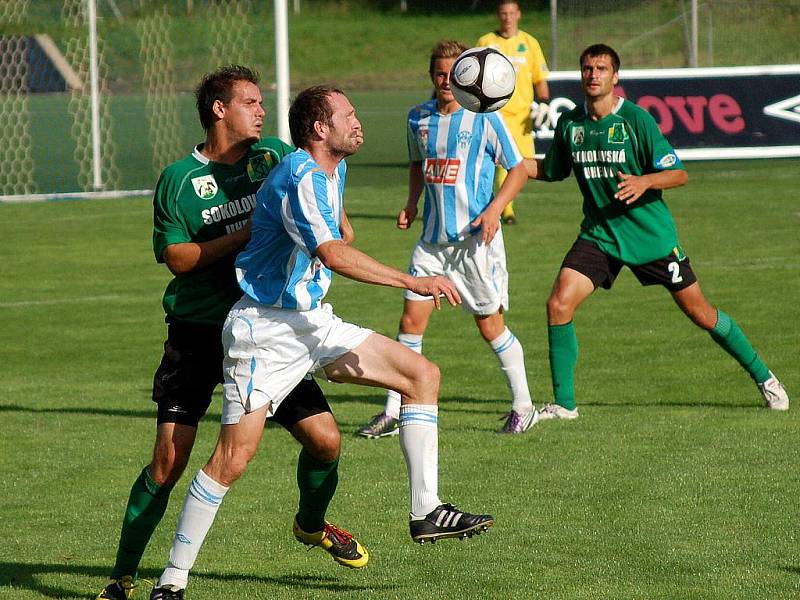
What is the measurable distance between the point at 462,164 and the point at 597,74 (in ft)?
3.11

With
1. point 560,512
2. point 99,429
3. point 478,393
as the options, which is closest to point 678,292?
point 478,393

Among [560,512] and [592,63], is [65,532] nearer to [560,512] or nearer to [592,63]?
[560,512]

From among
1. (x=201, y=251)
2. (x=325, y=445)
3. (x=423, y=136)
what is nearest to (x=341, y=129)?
(x=201, y=251)

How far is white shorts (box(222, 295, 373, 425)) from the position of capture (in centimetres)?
507

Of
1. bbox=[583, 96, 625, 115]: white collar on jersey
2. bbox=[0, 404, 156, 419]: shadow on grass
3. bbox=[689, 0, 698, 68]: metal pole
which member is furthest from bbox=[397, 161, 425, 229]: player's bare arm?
bbox=[689, 0, 698, 68]: metal pole

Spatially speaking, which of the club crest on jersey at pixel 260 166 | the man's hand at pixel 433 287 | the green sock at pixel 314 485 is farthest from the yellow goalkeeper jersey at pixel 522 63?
the man's hand at pixel 433 287

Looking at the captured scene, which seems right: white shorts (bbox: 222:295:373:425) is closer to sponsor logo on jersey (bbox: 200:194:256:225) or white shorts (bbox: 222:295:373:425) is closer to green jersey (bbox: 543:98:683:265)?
sponsor logo on jersey (bbox: 200:194:256:225)

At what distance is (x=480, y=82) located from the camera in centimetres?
758

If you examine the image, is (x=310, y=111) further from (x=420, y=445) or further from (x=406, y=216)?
(x=406, y=216)

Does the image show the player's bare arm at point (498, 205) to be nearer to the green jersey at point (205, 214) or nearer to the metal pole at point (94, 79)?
the green jersey at point (205, 214)

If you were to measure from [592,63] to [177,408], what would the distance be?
3.92 meters

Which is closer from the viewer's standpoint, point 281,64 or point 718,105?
point 281,64

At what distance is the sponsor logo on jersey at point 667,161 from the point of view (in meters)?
8.23

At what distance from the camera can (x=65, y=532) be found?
6285mm
